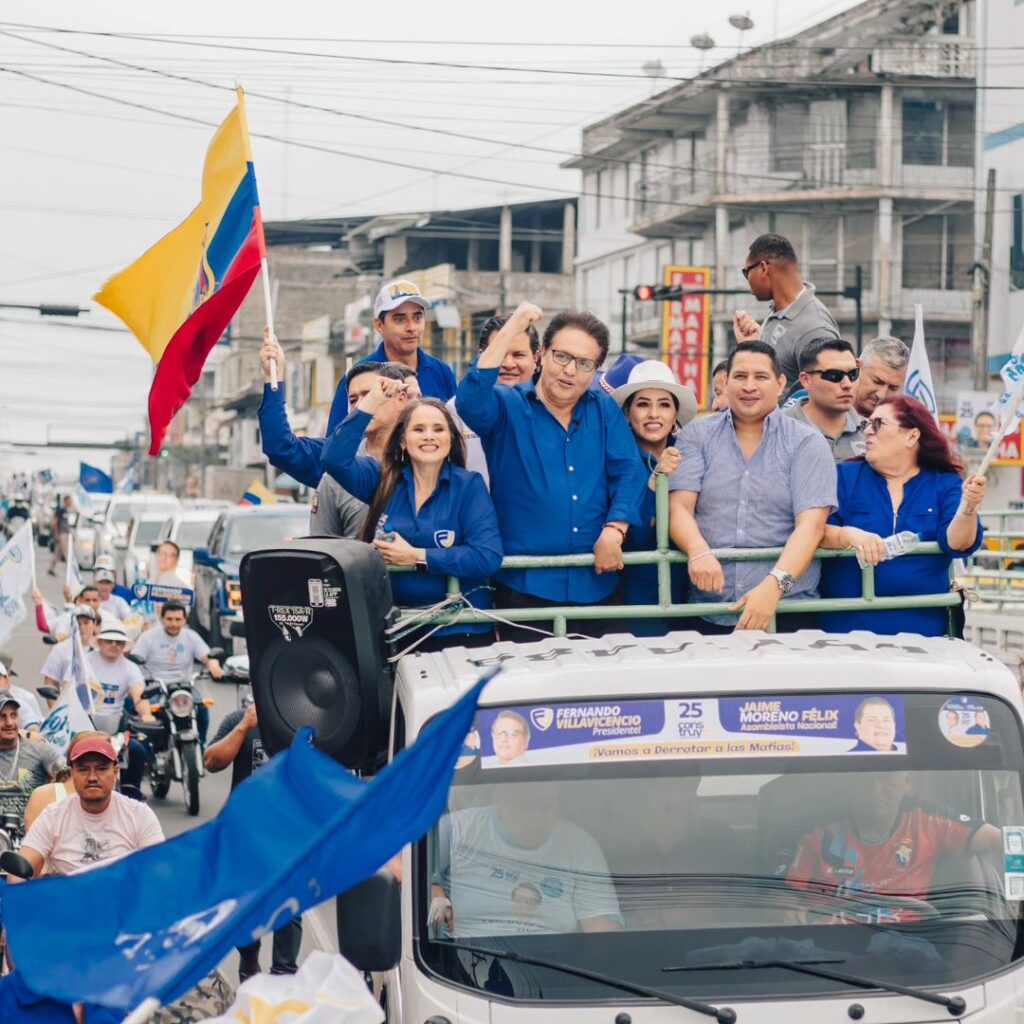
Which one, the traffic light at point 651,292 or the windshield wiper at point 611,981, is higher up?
the traffic light at point 651,292

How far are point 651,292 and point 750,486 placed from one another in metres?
25.8

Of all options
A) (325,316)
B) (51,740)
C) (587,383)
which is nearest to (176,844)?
(587,383)

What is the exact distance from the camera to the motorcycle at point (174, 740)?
→ 15.7 m

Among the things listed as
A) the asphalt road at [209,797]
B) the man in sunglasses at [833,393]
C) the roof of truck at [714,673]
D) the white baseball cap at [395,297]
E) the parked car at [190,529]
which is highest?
the white baseball cap at [395,297]

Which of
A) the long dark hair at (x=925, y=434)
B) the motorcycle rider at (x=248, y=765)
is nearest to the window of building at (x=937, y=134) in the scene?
the motorcycle rider at (x=248, y=765)

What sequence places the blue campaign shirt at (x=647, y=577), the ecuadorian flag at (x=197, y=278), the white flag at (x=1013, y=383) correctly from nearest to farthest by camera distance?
the blue campaign shirt at (x=647, y=577) → the white flag at (x=1013, y=383) → the ecuadorian flag at (x=197, y=278)

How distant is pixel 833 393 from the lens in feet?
24.9

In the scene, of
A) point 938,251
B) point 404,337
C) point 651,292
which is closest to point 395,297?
point 404,337

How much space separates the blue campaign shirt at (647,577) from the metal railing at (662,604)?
131 mm

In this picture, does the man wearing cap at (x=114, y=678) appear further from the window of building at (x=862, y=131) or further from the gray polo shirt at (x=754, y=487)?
the window of building at (x=862, y=131)

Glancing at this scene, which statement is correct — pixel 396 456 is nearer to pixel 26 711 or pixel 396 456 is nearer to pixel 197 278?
pixel 197 278

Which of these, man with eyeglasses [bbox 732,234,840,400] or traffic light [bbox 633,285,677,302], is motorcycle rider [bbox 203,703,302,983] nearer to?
man with eyeglasses [bbox 732,234,840,400]

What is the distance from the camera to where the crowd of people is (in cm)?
643

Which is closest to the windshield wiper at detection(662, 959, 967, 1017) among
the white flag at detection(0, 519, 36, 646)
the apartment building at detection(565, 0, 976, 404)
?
the white flag at detection(0, 519, 36, 646)
